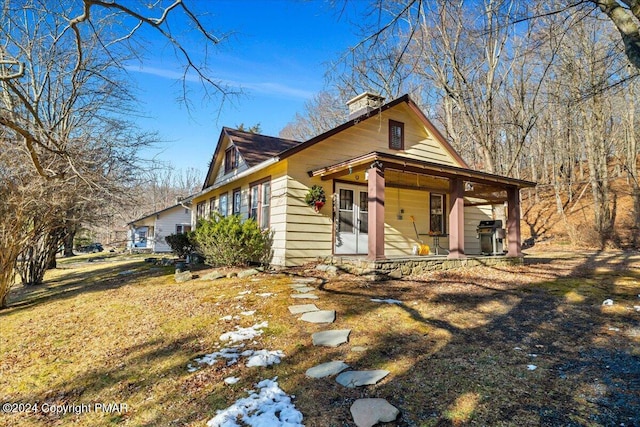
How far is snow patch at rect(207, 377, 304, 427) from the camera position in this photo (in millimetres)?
2439

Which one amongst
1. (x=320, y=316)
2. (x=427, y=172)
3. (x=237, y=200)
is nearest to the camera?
(x=320, y=316)

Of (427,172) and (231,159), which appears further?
(231,159)

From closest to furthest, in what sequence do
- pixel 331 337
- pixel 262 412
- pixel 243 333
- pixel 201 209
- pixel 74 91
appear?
pixel 262 412
pixel 331 337
pixel 243 333
pixel 74 91
pixel 201 209

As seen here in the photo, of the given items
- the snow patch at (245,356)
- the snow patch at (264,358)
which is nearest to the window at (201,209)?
the snow patch at (245,356)

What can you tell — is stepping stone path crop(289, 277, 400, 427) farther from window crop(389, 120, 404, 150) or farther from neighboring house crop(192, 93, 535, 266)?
window crop(389, 120, 404, 150)

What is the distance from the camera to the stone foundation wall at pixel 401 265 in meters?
7.22

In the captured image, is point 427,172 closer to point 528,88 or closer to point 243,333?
point 243,333

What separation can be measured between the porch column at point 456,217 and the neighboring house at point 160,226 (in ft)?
80.3

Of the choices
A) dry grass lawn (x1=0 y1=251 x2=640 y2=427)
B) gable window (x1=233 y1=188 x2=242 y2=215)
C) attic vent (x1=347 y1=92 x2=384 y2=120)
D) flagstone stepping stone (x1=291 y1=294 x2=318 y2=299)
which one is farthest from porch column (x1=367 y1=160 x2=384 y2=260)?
gable window (x1=233 y1=188 x2=242 y2=215)

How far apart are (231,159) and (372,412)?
11.6 m

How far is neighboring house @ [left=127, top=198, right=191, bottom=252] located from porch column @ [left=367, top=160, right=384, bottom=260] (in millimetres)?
24272

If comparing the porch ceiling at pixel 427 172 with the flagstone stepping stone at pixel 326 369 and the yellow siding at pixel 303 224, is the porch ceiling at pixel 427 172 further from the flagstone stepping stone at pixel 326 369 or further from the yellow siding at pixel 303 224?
the flagstone stepping stone at pixel 326 369

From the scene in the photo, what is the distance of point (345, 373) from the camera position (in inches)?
122

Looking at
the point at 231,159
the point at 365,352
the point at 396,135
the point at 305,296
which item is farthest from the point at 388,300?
the point at 231,159
